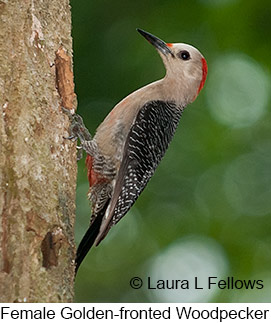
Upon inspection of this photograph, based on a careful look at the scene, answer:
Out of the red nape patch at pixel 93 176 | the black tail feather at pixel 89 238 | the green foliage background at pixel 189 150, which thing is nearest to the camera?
the black tail feather at pixel 89 238

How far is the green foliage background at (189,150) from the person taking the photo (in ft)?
23.4

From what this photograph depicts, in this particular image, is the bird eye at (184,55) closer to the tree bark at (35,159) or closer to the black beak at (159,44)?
the black beak at (159,44)

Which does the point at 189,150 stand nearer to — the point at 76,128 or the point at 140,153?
the point at 140,153

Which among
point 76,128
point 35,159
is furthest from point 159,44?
point 35,159

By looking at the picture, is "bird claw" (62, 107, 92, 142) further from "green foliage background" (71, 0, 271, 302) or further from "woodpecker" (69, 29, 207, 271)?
"green foliage background" (71, 0, 271, 302)

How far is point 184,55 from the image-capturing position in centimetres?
583

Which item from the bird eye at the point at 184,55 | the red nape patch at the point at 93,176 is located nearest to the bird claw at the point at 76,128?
the red nape patch at the point at 93,176

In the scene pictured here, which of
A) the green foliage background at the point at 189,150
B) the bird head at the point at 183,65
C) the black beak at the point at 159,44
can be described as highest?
the black beak at the point at 159,44

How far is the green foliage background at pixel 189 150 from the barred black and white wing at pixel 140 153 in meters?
1.82

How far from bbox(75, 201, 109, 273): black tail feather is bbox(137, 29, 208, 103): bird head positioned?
4.85 feet

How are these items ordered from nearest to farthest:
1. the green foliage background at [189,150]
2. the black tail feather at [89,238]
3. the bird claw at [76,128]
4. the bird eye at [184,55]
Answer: the bird claw at [76,128] → the black tail feather at [89,238] → the bird eye at [184,55] → the green foliage background at [189,150]

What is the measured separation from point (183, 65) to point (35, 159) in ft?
8.93

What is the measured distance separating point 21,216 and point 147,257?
441 cm
